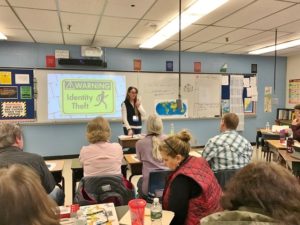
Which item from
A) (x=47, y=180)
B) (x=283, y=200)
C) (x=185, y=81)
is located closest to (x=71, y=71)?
(x=185, y=81)

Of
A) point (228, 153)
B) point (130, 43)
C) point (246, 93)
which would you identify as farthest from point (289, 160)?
point (246, 93)

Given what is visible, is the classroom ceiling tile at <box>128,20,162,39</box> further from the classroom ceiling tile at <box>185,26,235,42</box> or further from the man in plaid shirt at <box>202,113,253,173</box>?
the man in plaid shirt at <box>202,113,253,173</box>

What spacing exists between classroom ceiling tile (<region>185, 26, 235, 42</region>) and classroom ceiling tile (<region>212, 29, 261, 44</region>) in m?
0.17

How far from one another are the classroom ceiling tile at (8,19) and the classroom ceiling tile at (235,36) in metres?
3.37

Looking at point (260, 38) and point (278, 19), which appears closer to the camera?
point (278, 19)

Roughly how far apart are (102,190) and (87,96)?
381cm

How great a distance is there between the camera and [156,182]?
2.52 metres

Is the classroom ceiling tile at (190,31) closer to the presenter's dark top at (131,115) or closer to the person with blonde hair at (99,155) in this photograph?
the presenter's dark top at (131,115)

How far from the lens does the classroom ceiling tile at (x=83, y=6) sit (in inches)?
117

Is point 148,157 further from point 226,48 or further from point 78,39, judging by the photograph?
point 226,48

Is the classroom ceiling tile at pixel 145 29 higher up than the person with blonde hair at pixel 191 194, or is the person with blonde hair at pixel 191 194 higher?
the classroom ceiling tile at pixel 145 29

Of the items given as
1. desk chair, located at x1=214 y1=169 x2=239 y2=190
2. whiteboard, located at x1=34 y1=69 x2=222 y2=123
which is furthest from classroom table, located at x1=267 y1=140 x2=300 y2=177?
whiteboard, located at x1=34 y1=69 x2=222 y2=123

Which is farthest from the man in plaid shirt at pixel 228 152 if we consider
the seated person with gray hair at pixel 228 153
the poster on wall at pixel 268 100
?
the poster on wall at pixel 268 100

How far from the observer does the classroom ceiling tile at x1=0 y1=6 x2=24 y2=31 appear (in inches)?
130
